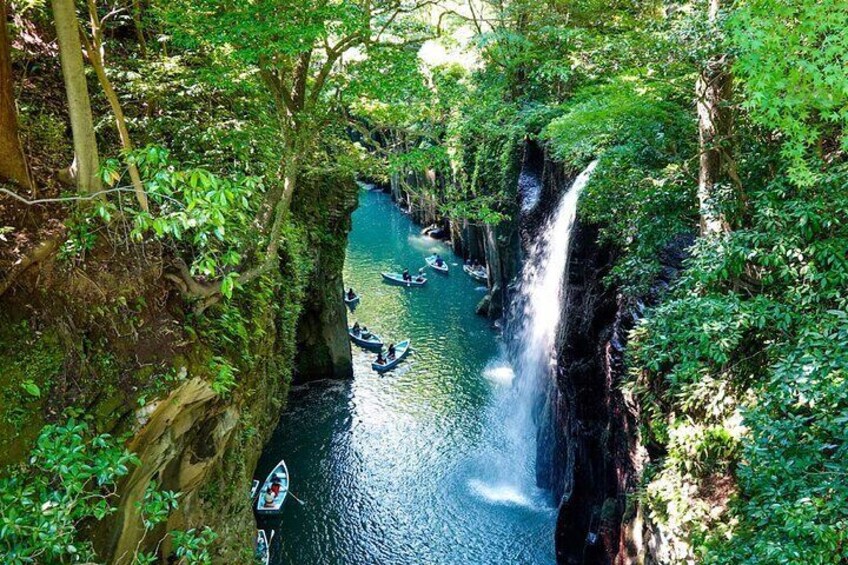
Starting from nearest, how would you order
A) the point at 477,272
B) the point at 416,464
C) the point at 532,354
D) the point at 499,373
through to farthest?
the point at 416,464
the point at 532,354
the point at 499,373
the point at 477,272

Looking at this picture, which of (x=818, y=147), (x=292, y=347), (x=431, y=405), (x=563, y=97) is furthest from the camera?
(x=563, y=97)

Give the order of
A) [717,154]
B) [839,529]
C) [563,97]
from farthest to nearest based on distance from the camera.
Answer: [563,97], [717,154], [839,529]

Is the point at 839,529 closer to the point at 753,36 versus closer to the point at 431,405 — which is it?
the point at 753,36

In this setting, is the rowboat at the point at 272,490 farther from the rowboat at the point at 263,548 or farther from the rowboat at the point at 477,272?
the rowboat at the point at 477,272

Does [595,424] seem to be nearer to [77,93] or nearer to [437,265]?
[77,93]

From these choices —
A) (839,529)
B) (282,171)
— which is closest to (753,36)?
(839,529)

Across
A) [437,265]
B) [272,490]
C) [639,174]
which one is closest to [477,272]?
[437,265]
